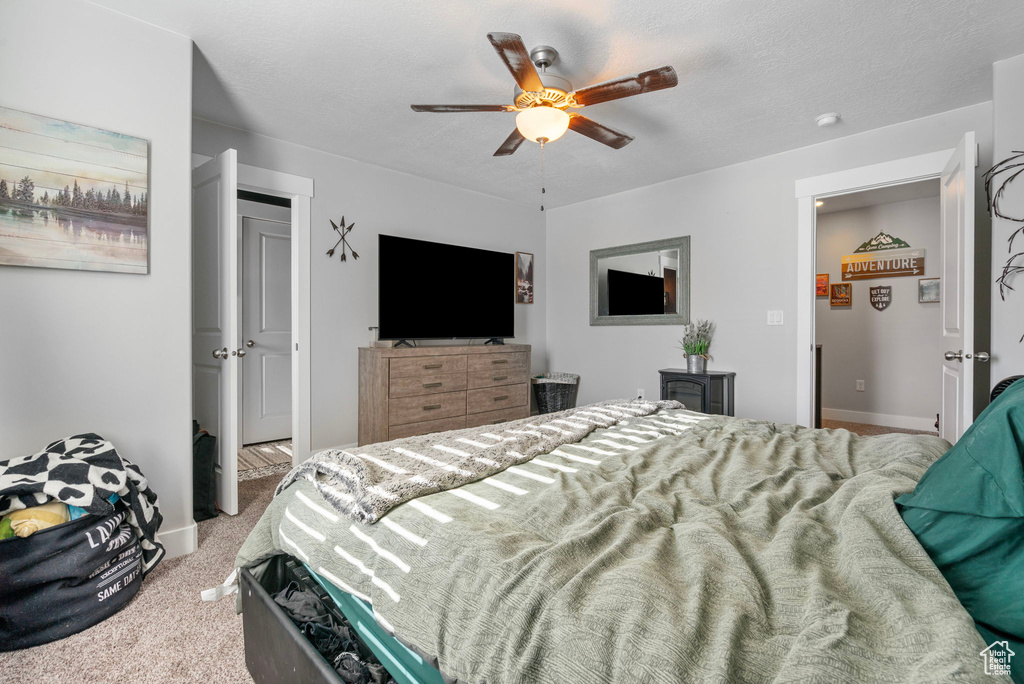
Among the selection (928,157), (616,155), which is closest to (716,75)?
(616,155)

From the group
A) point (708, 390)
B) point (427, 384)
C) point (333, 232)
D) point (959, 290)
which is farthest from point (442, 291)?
point (959, 290)

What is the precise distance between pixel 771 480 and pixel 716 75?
2.26 metres

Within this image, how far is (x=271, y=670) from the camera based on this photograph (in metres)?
1.24

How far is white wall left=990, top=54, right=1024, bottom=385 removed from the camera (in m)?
2.34

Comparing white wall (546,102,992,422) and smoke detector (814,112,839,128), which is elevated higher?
smoke detector (814,112,839,128)

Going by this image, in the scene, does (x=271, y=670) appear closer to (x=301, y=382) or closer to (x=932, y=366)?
(x=301, y=382)

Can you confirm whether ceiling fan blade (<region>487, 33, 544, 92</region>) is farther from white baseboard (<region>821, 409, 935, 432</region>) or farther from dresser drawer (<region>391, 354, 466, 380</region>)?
white baseboard (<region>821, 409, 935, 432</region>)

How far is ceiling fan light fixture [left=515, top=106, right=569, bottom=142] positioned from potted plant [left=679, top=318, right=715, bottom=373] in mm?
2433

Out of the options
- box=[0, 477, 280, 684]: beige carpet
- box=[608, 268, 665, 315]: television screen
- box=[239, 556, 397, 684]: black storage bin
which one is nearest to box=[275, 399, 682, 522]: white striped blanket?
box=[239, 556, 397, 684]: black storage bin

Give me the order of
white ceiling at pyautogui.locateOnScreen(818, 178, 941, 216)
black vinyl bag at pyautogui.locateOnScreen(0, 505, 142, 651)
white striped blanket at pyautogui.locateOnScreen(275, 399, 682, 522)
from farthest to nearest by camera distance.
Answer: white ceiling at pyautogui.locateOnScreen(818, 178, 941, 216) → black vinyl bag at pyautogui.locateOnScreen(0, 505, 142, 651) → white striped blanket at pyautogui.locateOnScreen(275, 399, 682, 522)

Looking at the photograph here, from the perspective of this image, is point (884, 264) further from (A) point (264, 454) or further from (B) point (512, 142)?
(A) point (264, 454)

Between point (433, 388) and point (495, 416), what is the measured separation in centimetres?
73

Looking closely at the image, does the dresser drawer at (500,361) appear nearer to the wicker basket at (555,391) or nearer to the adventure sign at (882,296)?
the wicker basket at (555,391)

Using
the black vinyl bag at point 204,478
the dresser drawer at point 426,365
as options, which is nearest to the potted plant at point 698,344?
the dresser drawer at point 426,365
